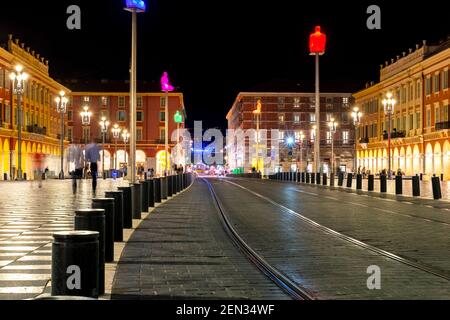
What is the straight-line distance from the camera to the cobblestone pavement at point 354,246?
8.62 metres

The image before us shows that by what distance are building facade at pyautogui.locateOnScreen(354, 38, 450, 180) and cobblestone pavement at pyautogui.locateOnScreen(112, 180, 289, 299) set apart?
55661 millimetres

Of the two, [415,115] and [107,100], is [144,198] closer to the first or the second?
[415,115]

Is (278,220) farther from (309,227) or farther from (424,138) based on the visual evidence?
(424,138)

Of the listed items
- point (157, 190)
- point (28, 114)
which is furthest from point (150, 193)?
point (28, 114)

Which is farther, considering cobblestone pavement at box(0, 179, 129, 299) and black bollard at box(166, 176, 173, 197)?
black bollard at box(166, 176, 173, 197)

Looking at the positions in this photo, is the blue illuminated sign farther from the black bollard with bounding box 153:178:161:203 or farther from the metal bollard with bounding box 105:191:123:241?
the metal bollard with bounding box 105:191:123:241

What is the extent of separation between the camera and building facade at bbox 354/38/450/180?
71.5 meters

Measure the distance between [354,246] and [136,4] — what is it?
57.1 ft

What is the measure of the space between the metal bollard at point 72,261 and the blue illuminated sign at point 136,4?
2145 cm

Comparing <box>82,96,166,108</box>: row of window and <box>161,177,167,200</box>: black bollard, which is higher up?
<box>82,96,166,108</box>: row of window

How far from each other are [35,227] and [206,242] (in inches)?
193

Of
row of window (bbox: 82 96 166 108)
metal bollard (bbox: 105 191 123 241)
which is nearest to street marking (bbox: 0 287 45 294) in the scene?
metal bollard (bbox: 105 191 123 241)

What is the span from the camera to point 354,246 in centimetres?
1302
